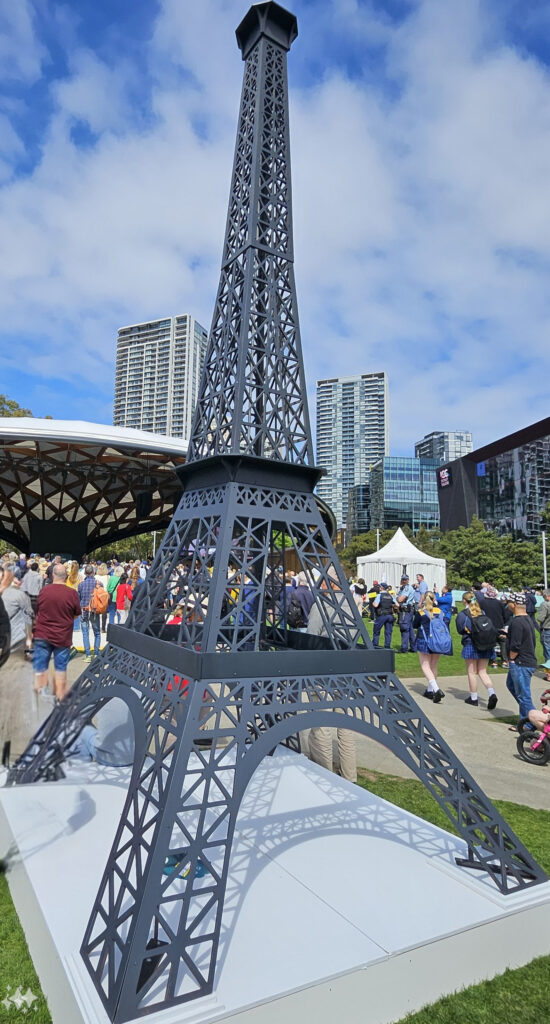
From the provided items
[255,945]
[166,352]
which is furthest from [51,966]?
[166,352]

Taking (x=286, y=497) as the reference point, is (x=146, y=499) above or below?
above

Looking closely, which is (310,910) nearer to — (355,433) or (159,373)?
(159,373)

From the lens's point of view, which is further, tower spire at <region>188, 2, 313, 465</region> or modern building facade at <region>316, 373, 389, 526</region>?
modern building facade at <region>316, 373, 389, 526</region>

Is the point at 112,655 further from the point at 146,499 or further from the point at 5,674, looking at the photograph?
the point at 146,499

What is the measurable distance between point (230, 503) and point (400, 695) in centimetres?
223

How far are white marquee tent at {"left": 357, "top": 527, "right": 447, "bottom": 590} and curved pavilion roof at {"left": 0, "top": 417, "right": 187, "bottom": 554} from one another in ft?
39.4

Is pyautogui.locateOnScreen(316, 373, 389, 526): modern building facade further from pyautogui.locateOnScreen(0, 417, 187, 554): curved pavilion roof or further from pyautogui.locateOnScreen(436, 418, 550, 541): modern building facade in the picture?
pyautogui.locateOnScreen(0, 417, 187, 554): curved pavilion roof

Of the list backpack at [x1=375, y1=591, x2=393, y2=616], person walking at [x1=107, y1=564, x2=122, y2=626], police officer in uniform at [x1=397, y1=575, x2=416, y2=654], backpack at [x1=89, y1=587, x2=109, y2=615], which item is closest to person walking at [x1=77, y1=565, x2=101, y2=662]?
backpack at [x1=89, y1=587, x2=109, y2=615]

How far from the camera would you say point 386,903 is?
13.5 feet

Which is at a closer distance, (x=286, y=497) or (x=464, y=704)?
(x=286, y=497)

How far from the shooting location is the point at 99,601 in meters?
13.2

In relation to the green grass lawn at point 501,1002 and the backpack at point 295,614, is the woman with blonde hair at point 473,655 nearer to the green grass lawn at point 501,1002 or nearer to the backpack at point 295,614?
the backpack at point 295,614

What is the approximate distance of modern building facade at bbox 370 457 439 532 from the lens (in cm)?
12450

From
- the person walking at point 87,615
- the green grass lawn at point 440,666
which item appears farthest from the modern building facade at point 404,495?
the person walking at point 87,615
